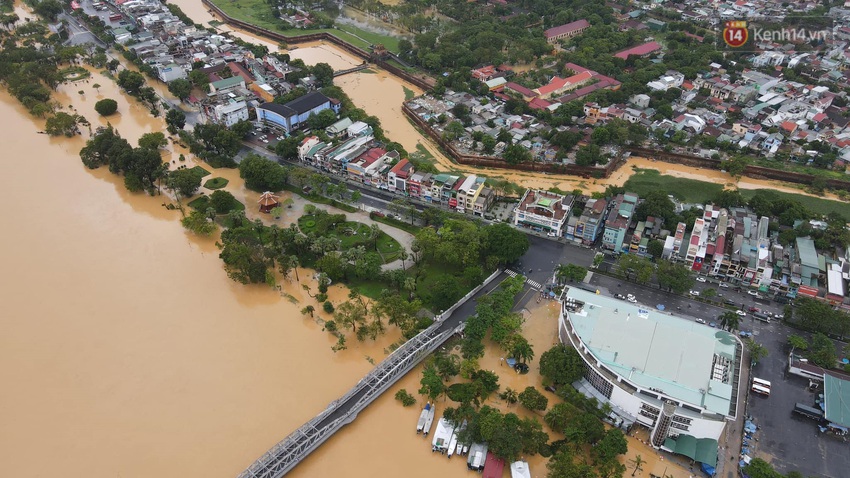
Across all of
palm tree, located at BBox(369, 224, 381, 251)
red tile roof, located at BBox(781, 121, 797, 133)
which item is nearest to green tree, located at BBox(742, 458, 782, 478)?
palm tree, located at BBox(369, 224, 381, 251)

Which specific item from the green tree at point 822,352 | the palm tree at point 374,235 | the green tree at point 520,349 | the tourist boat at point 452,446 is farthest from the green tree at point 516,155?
the tourist boat at point 452,446

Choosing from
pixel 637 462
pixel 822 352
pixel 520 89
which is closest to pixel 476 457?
pixel 637 462

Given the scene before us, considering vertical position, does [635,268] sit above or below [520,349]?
above

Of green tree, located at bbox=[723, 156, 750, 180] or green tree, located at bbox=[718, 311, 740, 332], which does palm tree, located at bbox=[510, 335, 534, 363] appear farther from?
green tree, located at bbox=[723, 156, 750, 180]


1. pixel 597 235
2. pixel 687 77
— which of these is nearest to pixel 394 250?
pixel 597 235

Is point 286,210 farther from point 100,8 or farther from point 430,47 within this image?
point 100,8

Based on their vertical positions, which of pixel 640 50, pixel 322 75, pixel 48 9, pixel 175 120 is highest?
pixel 640 50

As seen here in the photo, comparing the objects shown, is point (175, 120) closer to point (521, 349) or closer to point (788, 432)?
point (521, 349)
